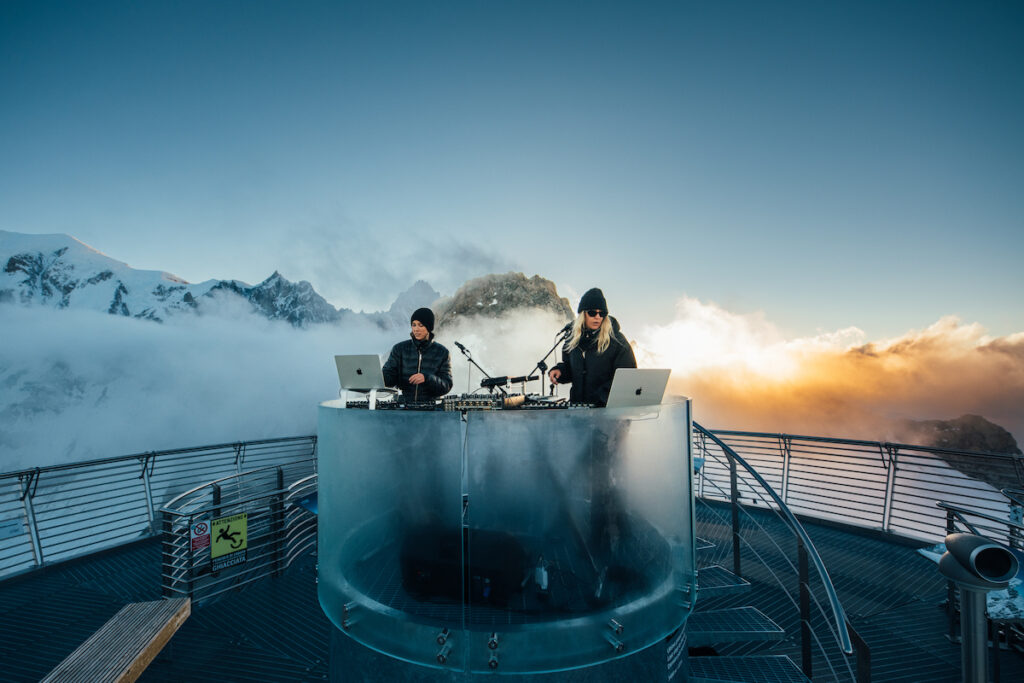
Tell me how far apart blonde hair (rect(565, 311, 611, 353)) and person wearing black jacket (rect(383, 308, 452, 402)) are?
4.89ft

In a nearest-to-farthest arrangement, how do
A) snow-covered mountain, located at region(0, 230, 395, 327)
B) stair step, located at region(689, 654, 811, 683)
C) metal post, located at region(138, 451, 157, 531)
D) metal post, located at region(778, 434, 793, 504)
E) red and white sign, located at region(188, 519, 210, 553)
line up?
1. stair step, located at region(689, 654, 811, 683)
2. red and white sign, located at region(188, 519, 210, 553)
3. metal post, located at region(138, 451, 157, 531)
4. metal post, located at region(778, 434, 793, 504)
5. snow-covered mountain, located at region(0, 230, 395, 327)

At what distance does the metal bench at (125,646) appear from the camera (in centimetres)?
211

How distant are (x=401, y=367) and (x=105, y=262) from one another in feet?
396

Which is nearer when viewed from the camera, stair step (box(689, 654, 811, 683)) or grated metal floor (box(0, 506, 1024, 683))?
stair step (box(689, 654, 811, 683))

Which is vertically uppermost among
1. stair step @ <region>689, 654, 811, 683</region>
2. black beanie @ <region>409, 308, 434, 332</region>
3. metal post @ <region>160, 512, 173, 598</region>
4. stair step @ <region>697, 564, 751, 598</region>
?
black beanie @ <region>409, 308, 434, 332</region>

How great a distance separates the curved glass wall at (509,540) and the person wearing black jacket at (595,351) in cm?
114

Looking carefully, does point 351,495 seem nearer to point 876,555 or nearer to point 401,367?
point 401,367

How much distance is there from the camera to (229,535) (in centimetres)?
402

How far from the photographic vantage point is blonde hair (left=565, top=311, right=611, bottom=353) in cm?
340

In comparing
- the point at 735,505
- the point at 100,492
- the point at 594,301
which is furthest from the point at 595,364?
the point at 100,492

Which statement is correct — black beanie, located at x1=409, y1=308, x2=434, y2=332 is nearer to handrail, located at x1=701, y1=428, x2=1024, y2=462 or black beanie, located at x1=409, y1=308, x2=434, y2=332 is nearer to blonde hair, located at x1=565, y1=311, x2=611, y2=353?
blonde hair, located at x1=565, y1=311, x2=611, y2=353

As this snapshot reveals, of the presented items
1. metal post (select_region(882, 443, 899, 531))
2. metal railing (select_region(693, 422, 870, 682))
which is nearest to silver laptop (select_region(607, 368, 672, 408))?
metal railing (select_region(693, 422, 870, 682))

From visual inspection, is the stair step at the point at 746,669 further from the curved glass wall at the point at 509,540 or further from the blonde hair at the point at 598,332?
the blonde hair at the point at 598,332

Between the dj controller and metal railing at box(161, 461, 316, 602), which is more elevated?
the dj controller
